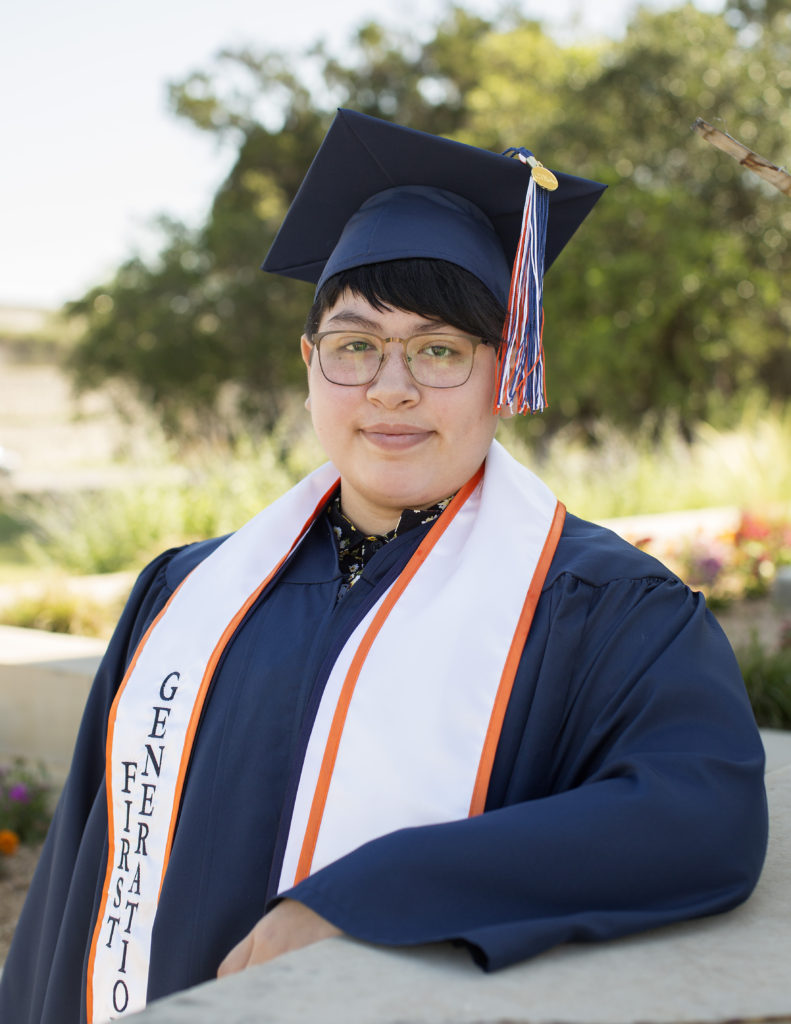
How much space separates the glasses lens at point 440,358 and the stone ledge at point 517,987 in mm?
942

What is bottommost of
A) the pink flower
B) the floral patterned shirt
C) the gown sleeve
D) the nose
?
the pink flower

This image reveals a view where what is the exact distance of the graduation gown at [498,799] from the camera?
1290mm

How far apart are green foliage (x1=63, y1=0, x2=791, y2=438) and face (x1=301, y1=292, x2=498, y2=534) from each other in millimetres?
13265

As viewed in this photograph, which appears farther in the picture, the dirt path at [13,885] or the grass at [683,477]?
the grass at [683,477]

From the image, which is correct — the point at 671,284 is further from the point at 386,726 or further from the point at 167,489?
the point at 386,726

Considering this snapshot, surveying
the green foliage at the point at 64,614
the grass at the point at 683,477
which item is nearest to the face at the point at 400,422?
the green foliage at the point at 64,614

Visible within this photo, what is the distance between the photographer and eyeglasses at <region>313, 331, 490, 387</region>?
1812mm

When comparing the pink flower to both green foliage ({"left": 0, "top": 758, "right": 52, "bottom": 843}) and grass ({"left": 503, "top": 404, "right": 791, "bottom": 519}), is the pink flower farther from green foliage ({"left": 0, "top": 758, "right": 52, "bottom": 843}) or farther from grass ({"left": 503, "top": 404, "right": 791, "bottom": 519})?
grass ({"left": 503, "top": 404, "right": 791, "bottom": 519})

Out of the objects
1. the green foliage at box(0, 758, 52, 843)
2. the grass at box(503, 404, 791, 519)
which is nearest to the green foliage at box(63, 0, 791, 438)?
the grass at box(503, 404, 791, 519)

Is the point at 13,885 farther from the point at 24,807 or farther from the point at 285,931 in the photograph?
the point at 285,931

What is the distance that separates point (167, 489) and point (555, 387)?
9.27 metres

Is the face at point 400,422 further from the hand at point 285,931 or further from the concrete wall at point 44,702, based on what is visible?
the concrete wall at point 44,702

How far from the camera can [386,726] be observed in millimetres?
1586

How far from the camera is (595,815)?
133cm
